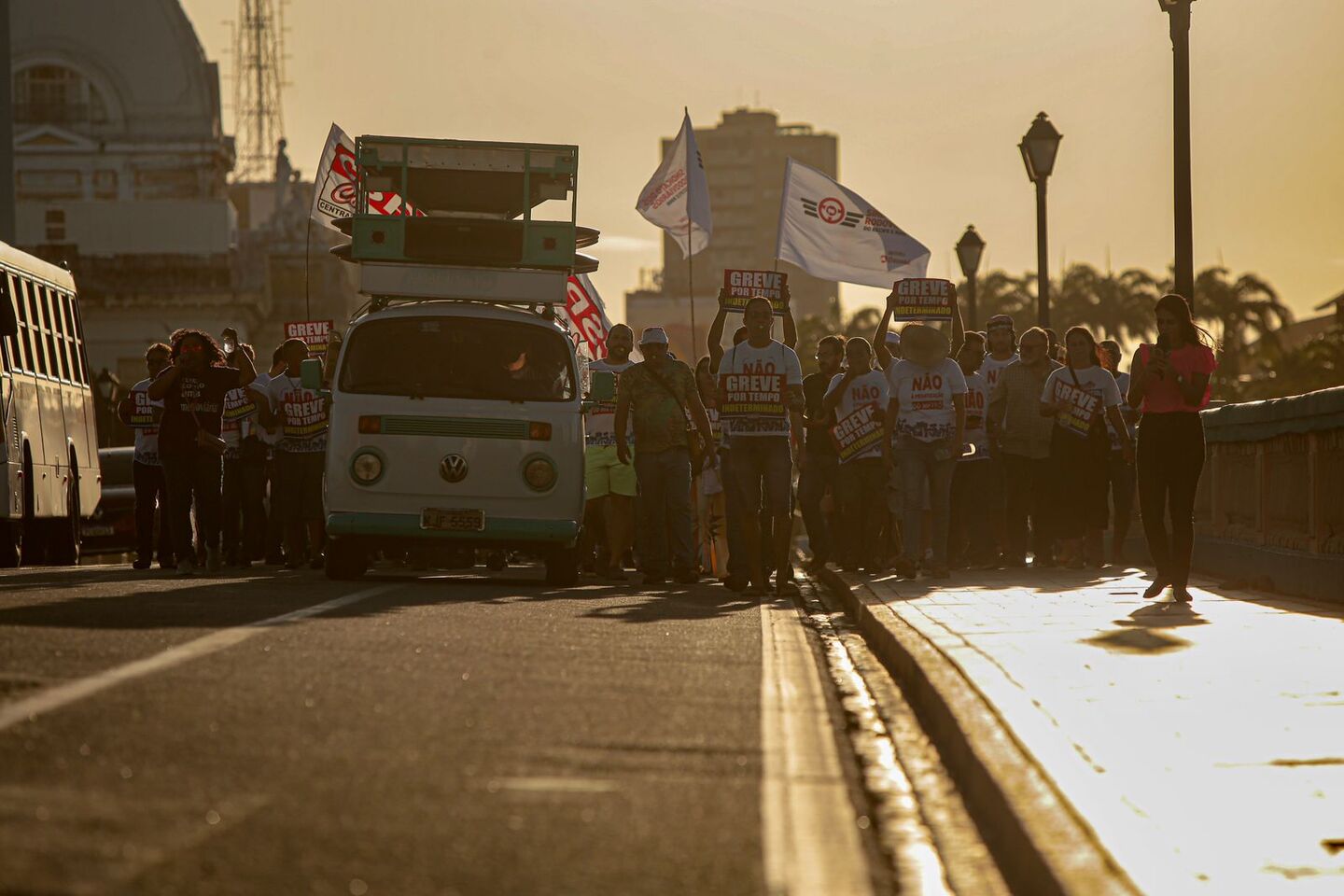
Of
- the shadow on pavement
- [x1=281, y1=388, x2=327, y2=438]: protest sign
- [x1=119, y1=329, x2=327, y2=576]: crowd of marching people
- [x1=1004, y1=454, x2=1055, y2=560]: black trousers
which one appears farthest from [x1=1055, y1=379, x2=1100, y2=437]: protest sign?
[x1=281, y1=388, x2=327, y2=438]: protest sign

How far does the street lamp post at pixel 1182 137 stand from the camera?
17062mm

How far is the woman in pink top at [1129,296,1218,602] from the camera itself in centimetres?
1202

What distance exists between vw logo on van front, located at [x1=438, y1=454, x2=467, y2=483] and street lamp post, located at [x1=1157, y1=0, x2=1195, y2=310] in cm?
626

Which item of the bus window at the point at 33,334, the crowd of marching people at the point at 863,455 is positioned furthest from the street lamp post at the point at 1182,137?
the bus window at the point at 33,334

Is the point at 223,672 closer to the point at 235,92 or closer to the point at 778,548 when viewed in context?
the point at 778,548

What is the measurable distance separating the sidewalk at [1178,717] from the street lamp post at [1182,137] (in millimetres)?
4811

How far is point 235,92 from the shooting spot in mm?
112875

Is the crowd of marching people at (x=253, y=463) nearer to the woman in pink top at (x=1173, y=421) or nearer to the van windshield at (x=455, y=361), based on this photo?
the van windshield at (x=455, y=361)

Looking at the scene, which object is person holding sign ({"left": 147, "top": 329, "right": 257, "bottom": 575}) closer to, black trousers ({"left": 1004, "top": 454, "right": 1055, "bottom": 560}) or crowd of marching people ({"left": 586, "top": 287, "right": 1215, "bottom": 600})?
crowd of marching people ({"left": 586, "top": 287, "right": 1215, "bottom": 600})

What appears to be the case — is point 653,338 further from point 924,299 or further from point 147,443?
point 924,299

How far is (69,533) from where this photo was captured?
21.0 meters

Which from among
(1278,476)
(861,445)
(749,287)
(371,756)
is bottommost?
(371,756)

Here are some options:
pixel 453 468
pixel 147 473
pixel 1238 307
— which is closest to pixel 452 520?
pixel 453 468

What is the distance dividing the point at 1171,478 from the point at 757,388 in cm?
309
